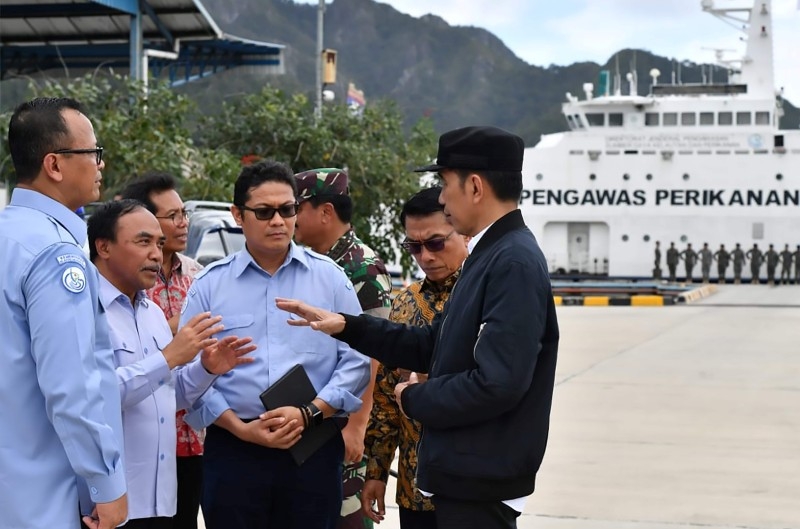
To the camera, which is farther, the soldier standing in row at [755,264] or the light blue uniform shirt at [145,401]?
the soldier standing in row at [755,264]

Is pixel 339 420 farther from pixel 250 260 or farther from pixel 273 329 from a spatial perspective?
pixel 250 260

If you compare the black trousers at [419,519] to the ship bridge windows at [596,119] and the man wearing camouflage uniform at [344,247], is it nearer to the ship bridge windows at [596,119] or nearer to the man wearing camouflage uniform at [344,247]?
the man wearing camouflage uniform at [344,247]

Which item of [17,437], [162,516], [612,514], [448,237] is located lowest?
[612,514]

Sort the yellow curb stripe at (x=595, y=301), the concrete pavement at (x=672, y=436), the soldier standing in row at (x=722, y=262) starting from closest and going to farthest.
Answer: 1. the concrete pavement at (x=672, y=436)
2. the yellow curb stripe at (x=595, y=301)
3. the soldier standing in row at (x=722, y=262)

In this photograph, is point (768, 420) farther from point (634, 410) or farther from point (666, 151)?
point (666, 151)

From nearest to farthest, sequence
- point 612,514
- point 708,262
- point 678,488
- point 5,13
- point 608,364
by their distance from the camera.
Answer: point 612,514, point 678,488, point 608,364, point 5,13, point 708,262

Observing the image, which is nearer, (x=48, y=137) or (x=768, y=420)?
(x=48, y=137)

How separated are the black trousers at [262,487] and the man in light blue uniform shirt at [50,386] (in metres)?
0.86

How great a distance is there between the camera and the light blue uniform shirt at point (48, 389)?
2.96 meters

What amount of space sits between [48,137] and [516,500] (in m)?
1.55

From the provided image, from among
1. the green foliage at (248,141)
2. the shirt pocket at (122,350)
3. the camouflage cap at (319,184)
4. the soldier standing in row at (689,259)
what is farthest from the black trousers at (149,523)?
the soldier standing in row at (689,259)

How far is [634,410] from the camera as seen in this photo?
434 inches

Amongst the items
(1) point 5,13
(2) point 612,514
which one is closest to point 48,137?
(2) point 612,514

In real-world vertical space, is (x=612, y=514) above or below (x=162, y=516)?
below
